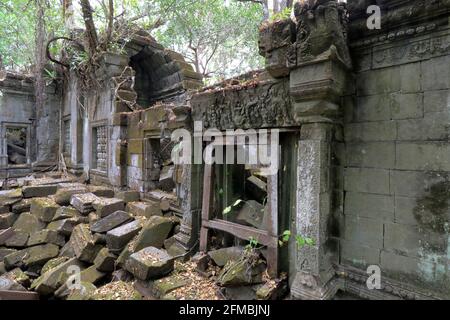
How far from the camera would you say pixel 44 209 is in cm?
607

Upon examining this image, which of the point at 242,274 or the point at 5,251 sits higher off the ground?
the point at 242,274

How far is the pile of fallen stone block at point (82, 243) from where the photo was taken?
13.0 ft

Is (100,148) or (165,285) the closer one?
(165,285)

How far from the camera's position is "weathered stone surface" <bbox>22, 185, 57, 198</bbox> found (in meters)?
7.05

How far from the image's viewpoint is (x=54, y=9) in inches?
375

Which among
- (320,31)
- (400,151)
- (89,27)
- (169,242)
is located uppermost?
(89,27)

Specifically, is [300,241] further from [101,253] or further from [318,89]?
[101,253]

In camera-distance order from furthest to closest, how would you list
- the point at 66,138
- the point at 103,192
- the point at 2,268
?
the point at 66,138 → the point at 103,192 → the point at 2,268

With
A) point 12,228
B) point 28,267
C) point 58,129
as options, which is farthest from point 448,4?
point 58,129

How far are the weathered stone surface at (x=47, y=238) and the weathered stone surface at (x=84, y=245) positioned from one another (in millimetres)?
348

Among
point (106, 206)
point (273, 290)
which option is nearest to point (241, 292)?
point (273, 290)

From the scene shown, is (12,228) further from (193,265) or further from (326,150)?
(326,150)

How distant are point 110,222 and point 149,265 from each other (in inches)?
Result: 75.5

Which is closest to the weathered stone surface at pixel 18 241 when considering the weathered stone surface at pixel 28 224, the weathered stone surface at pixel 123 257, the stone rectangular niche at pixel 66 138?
the weathered stone surface at pixel 28 224
